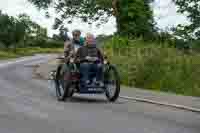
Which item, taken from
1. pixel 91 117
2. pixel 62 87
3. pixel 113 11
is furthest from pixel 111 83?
pixel 113 11

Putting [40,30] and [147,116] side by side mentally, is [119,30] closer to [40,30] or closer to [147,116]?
[147,116]

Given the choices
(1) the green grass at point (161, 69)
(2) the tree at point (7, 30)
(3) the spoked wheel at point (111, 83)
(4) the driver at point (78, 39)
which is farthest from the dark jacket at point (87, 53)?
(2) the tree at point (7, 30)

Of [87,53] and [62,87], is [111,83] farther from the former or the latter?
[62,87]

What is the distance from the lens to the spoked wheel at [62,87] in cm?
1554

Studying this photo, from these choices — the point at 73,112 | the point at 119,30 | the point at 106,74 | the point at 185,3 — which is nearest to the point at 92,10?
the point at 119,30

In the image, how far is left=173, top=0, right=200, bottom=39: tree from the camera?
107ft

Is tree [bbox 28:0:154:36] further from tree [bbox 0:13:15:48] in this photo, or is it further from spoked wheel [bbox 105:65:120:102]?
tree [bbox 0:13:15:48]

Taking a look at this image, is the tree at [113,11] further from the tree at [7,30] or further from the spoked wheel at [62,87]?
the tree at [7,30]

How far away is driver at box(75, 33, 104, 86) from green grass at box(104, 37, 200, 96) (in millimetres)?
4276

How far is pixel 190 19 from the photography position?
34062 mm

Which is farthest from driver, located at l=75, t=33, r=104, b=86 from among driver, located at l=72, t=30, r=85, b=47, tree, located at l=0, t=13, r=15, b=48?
tree, located at l=0, t=13, r=15, b=48

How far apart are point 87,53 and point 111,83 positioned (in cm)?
96

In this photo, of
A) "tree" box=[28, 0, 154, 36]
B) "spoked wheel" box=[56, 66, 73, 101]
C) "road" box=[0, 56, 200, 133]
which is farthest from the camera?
"tree" box=[28, 0, 154, 36]

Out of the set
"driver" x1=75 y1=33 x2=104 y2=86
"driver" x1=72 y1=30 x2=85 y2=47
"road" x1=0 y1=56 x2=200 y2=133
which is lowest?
"road" x1=0 y1=56 x2=200 y2=133
